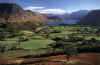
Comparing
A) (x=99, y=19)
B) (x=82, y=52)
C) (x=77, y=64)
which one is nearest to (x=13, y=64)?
(x=77, y=64)

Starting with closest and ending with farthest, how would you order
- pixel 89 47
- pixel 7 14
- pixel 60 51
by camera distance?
pixel 60 51 < pixel 89 47 < pixel 7 14

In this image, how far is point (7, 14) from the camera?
98750 mm

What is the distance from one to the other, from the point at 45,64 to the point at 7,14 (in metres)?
91.8

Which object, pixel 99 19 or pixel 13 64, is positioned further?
pixel 99 19

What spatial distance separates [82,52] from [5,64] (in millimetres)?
10712

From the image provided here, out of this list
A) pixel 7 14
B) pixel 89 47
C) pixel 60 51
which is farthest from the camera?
pixel 7 14

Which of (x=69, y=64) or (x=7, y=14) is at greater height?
(x=7, y=14)

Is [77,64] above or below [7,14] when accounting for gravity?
below

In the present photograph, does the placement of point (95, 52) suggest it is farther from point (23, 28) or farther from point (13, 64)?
point (23, 28)

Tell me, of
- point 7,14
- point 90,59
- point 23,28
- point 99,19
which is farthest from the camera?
point 7,14

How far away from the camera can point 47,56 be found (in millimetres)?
17375

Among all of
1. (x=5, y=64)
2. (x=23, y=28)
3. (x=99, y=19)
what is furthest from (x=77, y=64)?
(x=99, y=19)

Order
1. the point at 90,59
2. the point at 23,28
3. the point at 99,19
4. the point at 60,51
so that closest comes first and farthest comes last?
the point at 90,59 → the point at 60,51 → the point at 23,28 → the point at 99,19

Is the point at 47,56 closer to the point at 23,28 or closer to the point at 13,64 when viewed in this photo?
the point at 13,64
